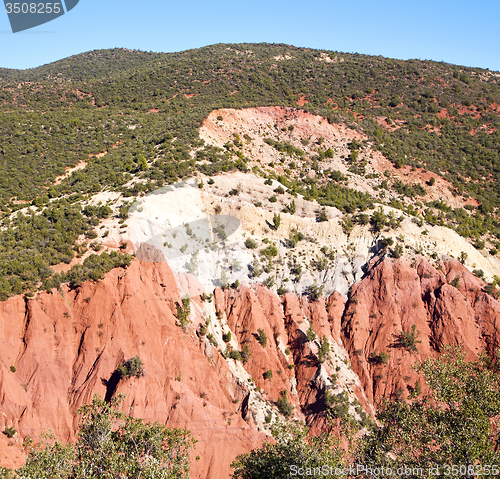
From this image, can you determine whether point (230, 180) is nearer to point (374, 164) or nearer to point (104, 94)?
point (374, 164)

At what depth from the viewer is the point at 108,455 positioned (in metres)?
15.9

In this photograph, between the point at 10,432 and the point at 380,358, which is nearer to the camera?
the point at 10,432

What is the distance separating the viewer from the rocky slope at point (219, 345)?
79.4 feet

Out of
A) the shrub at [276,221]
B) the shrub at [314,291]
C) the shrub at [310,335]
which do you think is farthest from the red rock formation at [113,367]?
→ the shrub at [276,221]

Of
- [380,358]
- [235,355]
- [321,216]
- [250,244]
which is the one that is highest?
[321,216]

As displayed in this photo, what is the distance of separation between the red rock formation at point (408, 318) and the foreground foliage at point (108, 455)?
19873 millimetres

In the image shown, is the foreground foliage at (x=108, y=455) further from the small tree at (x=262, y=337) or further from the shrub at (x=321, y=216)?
the shrub at (x=321, y=216)

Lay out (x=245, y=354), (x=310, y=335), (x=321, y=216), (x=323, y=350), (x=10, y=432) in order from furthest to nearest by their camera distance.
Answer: (x=321, y=216)
(x=310, y=335)
(x=323, y=350)
(x=245, y=354)
(x=10, y=432)

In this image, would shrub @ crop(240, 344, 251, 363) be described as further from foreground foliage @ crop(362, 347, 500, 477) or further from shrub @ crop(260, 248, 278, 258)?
foreground foliage @ crop(362, 347, 500, 477)

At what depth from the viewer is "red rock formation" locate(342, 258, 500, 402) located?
31.8 metres

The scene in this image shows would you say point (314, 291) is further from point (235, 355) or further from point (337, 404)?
point (337, 404)

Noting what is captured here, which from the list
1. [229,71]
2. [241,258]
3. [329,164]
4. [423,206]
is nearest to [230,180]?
[241,258]

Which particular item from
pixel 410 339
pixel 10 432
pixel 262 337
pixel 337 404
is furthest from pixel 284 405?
pixel 10 432

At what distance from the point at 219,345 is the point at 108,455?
1488 centimetres
